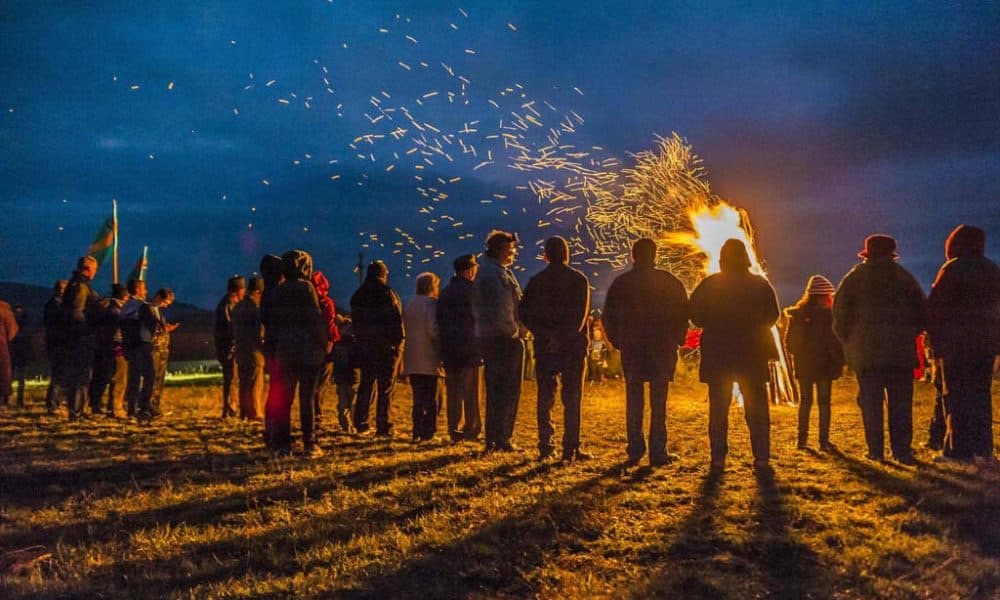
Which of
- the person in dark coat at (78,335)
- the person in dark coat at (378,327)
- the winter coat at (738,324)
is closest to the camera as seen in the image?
the winter coat at (738,324)

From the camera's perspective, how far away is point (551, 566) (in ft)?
16.0

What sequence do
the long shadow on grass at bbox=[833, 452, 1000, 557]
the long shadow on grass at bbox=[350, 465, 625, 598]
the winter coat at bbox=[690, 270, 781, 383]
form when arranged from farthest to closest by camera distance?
the winter coat at bbox=[690, 270, 781, 383] < the long shadow on grass at bbox=[833, 452, 1000, 557] < the long shadow on grass at bbox=[350, 465, 625, 598]

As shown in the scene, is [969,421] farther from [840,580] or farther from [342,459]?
[342,459]

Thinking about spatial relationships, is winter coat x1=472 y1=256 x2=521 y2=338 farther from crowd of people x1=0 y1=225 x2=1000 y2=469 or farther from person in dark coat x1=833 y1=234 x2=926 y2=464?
person in dark coat x1=833 y1=234 x2=926 y2=464

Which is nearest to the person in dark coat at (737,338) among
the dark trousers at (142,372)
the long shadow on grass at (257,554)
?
the long shadow on grass at (257,554)

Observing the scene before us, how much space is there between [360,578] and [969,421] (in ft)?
19.8

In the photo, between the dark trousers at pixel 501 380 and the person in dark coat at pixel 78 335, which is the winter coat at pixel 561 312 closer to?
the dark trousers at pixel 501 380

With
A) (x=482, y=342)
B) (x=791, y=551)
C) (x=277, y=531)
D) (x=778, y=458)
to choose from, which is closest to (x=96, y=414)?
(x=482, y=342)

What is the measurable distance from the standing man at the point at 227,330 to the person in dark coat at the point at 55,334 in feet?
7.91

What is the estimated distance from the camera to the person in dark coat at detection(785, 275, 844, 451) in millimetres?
9211

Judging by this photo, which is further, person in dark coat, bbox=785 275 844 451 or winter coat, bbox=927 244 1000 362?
person in dark coat, bbox=785 275 844 451

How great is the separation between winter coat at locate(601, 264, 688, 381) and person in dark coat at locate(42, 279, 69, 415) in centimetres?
893

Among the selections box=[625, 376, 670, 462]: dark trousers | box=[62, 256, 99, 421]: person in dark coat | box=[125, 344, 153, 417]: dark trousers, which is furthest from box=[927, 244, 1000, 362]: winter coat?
box=[62, 256, 99, 421]: person in dark coat

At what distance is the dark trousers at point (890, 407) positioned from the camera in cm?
810
